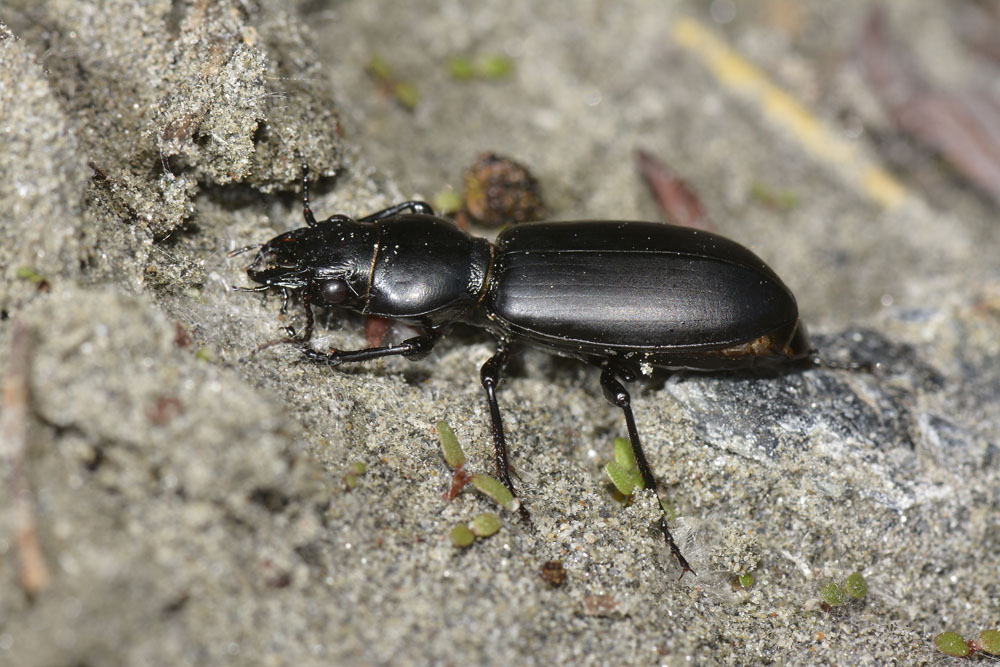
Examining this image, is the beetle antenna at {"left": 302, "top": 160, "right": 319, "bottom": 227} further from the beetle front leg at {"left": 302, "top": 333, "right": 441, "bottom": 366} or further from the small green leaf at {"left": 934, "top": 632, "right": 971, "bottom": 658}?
the small green leaf at {"left": 934, "top": 632, "right": 971, "bottom": 658}

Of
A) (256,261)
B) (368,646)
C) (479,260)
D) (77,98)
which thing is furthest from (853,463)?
(77,98)

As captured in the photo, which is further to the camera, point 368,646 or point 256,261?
point 256,261

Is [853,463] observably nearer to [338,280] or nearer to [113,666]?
[338,280]

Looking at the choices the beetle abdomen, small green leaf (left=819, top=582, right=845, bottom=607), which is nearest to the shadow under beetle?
the beetle abdomen

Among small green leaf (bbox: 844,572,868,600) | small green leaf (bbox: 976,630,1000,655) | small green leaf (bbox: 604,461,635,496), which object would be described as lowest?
small green leaf (bbox: 976,630,1000,655)

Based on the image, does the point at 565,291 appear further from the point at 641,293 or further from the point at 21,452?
the point at 21,452

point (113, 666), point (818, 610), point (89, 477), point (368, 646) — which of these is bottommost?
point (818, 610)

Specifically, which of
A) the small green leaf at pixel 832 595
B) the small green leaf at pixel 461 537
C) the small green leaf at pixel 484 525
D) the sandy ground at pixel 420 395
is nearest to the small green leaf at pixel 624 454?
the sandy ground at pixel 420 395
